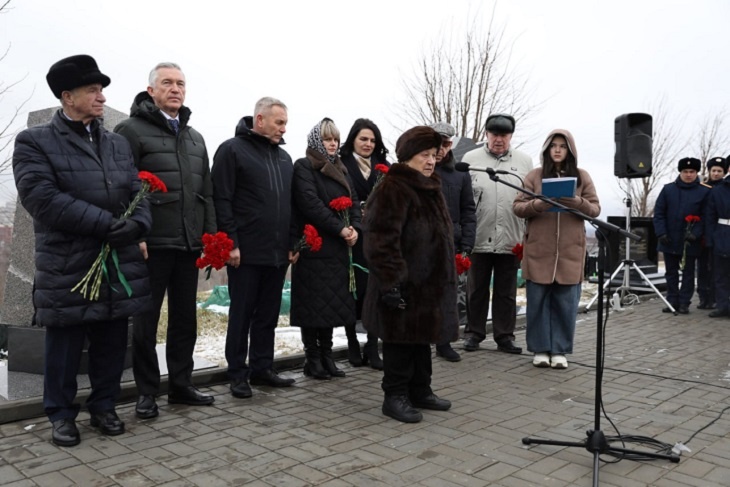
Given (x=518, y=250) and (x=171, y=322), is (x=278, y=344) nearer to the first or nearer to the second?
(x=171, y=322)

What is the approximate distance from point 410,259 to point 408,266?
0.05 metres

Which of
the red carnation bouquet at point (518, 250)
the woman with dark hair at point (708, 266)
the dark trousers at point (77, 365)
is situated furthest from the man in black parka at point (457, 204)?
the woman with dark hair at point (708, 266)

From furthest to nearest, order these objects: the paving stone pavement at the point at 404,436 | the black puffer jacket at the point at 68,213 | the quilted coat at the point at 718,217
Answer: the quilted coat at the point at 718,217 → the black puffer jacket at the point at 68,213 → the paving stone pavement at the point at 404,436

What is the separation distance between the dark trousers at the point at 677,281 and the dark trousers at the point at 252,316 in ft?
22.9

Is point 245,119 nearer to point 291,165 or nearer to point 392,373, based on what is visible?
point 291,165

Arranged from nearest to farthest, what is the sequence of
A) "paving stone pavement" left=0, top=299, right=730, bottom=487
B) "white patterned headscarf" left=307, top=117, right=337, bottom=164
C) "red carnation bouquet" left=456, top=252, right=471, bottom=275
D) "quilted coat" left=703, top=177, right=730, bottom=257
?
"paving stone pavement" left=0, top=299, right=730, bottom=487 → "white patterned headscarf" left=307, top=117, right=337, bottom=164 → "red carnation bouquet" left=456, top=252, right=471, bottom=275 → "quilted coat" left=703, top=177, right=730, bottom=257

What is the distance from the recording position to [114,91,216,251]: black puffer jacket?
4.40m

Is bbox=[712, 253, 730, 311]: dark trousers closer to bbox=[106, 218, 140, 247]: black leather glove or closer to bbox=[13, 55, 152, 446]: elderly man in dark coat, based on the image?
bbox=[13, 55, 152, 446]: elderly man in dark coat

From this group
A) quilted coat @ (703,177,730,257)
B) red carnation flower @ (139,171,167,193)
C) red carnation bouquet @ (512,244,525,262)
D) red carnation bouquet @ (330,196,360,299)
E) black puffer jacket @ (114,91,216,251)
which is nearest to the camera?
red carnation flower @ (139,171,167,193)

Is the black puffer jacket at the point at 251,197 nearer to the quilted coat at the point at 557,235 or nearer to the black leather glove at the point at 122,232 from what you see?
the black leather glove at the point at 122,232

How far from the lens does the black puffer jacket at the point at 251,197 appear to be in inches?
192

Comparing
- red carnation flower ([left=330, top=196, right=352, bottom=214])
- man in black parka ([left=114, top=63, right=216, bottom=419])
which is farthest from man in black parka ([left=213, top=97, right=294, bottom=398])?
red carnation flower ([left=330, top=196, right=352, bottom=214])

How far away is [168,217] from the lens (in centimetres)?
443

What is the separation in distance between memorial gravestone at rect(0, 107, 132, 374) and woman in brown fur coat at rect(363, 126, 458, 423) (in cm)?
216
